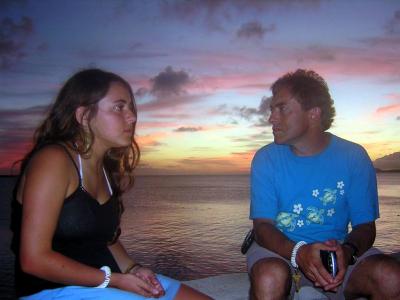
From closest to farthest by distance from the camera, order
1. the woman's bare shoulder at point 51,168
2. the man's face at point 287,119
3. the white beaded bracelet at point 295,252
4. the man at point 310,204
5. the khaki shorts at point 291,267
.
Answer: the woman's bare shoulder at point 51,168, the man at point 310,204, the white beaded bracelet at point 295,252, the khaki shorts at point 291,267, the man's face at point 287,119

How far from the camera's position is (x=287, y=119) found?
3441mm

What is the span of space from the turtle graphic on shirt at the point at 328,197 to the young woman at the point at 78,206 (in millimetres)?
1523

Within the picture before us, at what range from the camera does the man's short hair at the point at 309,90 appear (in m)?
3.52

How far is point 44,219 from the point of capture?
192cm

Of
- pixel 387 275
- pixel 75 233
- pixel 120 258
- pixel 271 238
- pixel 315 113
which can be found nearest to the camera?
pixel 75 233

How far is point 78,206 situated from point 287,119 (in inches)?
85.5

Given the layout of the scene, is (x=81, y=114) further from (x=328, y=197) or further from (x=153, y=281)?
(x=328, y=197)

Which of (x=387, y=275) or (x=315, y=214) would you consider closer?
(x=387, y=275)

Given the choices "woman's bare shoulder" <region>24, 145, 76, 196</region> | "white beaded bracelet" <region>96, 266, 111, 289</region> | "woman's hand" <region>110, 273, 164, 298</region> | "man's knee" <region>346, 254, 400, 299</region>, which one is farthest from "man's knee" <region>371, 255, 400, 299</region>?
"woman's bare shoulder" <region>24, 145, 76, 196</region>

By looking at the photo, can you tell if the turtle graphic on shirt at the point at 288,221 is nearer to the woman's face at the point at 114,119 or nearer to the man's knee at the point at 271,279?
the man's knee at the point at 271,279

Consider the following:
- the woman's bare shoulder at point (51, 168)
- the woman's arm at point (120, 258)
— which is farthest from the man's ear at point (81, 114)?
the woman's arm at point (120, 258)

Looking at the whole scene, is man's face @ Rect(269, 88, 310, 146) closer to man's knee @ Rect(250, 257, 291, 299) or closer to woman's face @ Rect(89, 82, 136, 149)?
man's knee @ Rect(250, 257, 291, 299)

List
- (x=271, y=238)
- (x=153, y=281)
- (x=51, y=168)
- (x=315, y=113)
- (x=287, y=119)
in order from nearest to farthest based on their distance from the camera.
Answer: (x=51, y=168) → (x=153, y=281) → (x=271, y=238) → (x=287, y=119) → (x=315, y=113)

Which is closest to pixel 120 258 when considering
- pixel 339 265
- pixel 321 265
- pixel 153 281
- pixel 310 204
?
pixel 153 281
